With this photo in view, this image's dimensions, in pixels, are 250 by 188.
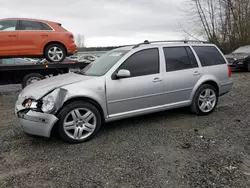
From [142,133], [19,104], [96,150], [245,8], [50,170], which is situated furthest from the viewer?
[245,8]

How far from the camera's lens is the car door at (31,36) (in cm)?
651

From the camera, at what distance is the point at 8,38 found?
6.35 metres

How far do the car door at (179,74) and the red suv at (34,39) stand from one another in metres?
4.16

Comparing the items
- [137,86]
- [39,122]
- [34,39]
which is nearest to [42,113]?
[39,122]

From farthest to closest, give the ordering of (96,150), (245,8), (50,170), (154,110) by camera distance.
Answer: (245,8), (154,110), (96,150), (50,170)

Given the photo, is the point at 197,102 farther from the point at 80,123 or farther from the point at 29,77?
the point at 29,77

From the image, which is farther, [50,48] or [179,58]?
[50,48]

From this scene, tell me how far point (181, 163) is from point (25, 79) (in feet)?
18.9

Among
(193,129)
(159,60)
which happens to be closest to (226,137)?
(193,129)

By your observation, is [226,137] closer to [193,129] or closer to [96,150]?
[193,129]

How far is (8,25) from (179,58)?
531cm

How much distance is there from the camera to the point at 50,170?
8.69 ft

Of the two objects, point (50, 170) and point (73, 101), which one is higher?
point (73, 101)

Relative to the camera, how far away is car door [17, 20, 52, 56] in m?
6.51
